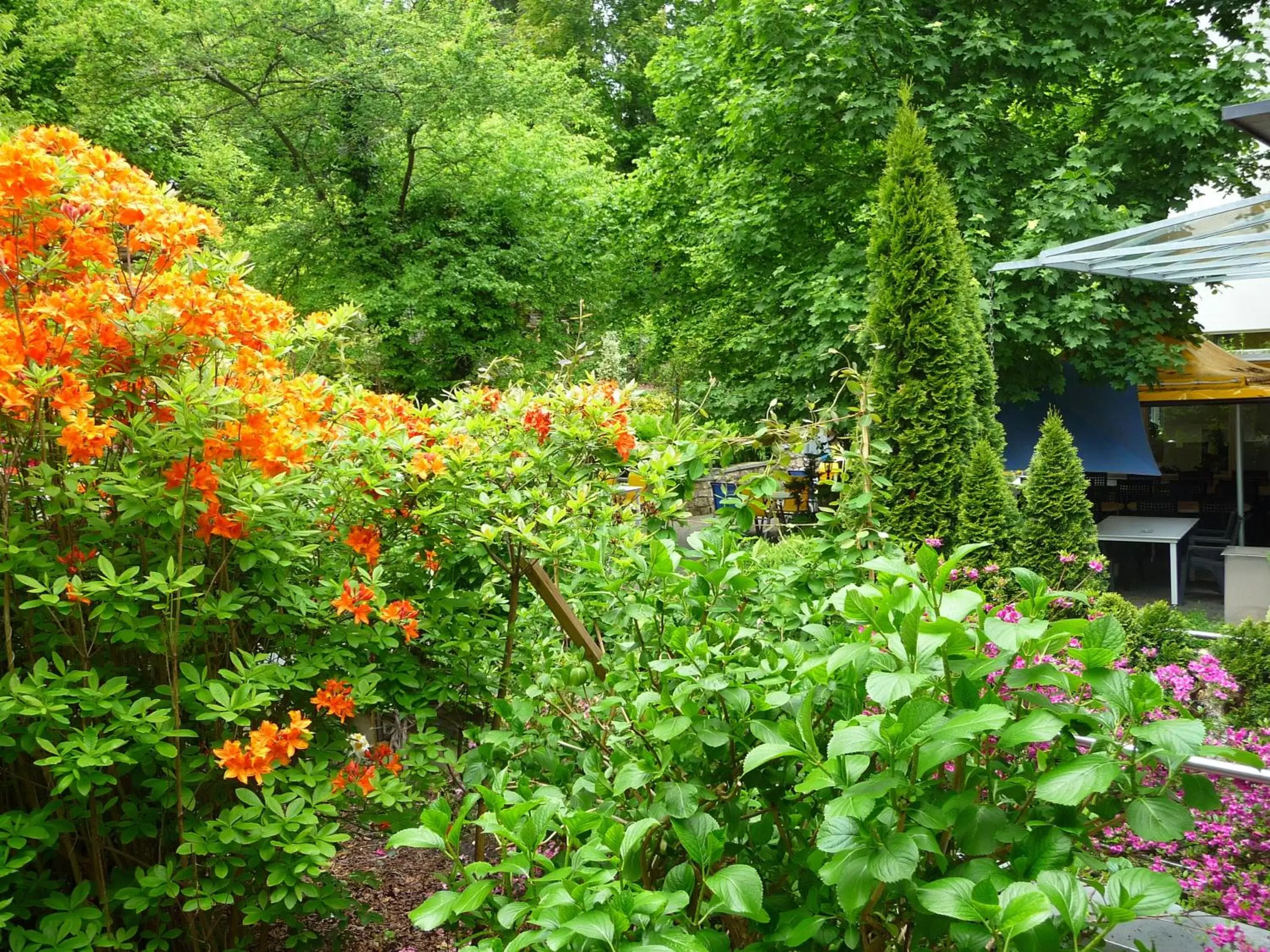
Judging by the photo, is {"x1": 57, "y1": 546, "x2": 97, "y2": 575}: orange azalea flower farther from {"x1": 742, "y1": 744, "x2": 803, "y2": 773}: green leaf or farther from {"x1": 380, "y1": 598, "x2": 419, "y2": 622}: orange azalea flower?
{"x1": 742, "y1": 744, "x2": 803, "y2": 773}: green leaf

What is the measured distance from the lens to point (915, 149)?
25.0 ft

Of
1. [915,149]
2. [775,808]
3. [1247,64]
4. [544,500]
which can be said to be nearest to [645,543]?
[544,500]

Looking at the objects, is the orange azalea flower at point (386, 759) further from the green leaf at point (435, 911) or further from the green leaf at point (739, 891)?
the green leaf at point (739, 891)

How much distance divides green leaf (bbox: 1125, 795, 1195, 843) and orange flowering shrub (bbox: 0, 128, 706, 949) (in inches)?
49.4

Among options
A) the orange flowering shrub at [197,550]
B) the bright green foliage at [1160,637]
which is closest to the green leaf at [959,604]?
the orange flowering shrub at [197,550]

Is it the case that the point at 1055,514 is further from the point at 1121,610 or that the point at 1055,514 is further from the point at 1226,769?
the point at 1226,769

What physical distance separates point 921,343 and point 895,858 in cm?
690

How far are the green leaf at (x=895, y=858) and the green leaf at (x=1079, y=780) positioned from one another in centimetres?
15

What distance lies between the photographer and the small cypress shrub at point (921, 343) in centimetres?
727

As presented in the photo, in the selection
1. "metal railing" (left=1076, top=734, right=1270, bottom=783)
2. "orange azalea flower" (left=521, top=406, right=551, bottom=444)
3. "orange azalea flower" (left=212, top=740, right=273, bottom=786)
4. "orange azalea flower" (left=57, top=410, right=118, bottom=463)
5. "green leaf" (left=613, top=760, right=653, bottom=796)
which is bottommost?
"metal railing" (left=1076, top=734, right=1270, bottom=783)

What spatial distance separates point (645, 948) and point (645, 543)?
1.28m

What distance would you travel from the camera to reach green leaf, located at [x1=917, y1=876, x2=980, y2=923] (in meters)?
0.88

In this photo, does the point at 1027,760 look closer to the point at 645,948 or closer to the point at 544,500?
the point at 645,948

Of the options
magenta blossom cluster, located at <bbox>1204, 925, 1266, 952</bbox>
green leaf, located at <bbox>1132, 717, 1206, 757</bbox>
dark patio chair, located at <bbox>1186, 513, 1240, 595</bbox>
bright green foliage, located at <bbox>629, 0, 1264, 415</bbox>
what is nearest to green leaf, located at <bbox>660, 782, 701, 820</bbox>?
green leaf, located at <bbox>1132, 717, 1206, 757</bbox>
